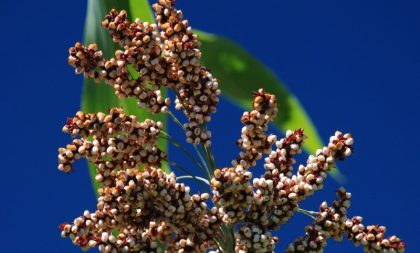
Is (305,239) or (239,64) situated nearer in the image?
(305,239)

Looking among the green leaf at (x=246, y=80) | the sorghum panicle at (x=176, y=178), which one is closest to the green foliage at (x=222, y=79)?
the green leaf at (x=246, y=80)

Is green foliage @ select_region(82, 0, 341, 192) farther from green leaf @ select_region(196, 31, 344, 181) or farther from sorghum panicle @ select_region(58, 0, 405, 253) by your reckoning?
sorghum panicle @ select_region(58, 0, 405, 253)

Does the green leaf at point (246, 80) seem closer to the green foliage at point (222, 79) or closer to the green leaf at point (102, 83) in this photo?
the green foliage at point (222, 79)

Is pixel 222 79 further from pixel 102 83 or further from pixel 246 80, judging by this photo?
pixel 102 83

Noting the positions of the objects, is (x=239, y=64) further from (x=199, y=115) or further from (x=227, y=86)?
(x=199, y=115)

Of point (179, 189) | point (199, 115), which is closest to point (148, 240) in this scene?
point (179, 189)

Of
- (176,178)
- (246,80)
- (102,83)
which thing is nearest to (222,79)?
(246,80)
